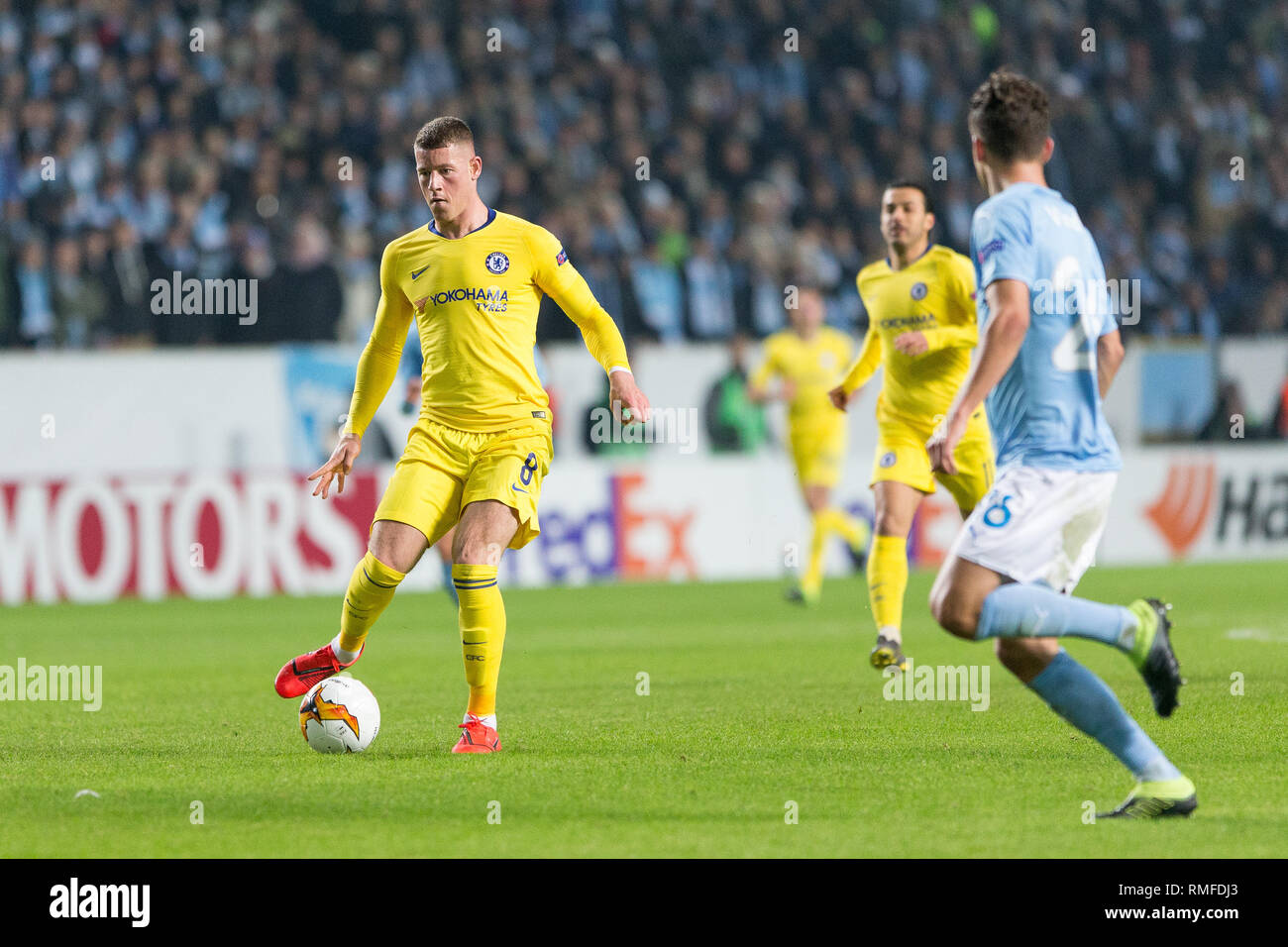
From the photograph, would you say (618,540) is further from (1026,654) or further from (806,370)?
(1026,654)

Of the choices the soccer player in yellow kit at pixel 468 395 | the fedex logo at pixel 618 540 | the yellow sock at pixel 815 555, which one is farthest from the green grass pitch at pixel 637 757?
the fedex logo at pixel 618 540

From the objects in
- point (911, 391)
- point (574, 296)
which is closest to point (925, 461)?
point (911, 391)

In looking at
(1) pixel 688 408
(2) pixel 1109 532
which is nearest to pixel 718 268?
(1) pixel 688 408

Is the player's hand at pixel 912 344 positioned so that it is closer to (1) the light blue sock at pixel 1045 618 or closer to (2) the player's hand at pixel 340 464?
(2) the player's hand at pixel 340 464

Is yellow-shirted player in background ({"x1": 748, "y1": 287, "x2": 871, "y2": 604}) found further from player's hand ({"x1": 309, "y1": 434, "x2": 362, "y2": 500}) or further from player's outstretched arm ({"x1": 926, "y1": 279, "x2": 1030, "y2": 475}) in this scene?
player's outstretched arm ({"x1": 926, "y1": 279, "x2": 1030, "y2": 475})

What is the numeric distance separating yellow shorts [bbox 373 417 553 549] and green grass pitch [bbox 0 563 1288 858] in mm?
916

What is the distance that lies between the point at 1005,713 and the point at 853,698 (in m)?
0.88

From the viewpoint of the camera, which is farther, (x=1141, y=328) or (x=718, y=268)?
(x=1141, y=328)

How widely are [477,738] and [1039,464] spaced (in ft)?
8.72

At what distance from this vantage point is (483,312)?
739 cm

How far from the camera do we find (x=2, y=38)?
19922 mm

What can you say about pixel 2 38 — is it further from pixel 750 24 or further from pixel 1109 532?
pixel 1109 532

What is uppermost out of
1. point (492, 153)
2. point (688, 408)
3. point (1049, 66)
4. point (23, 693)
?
point (1049, 66)

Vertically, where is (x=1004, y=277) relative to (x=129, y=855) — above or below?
above
